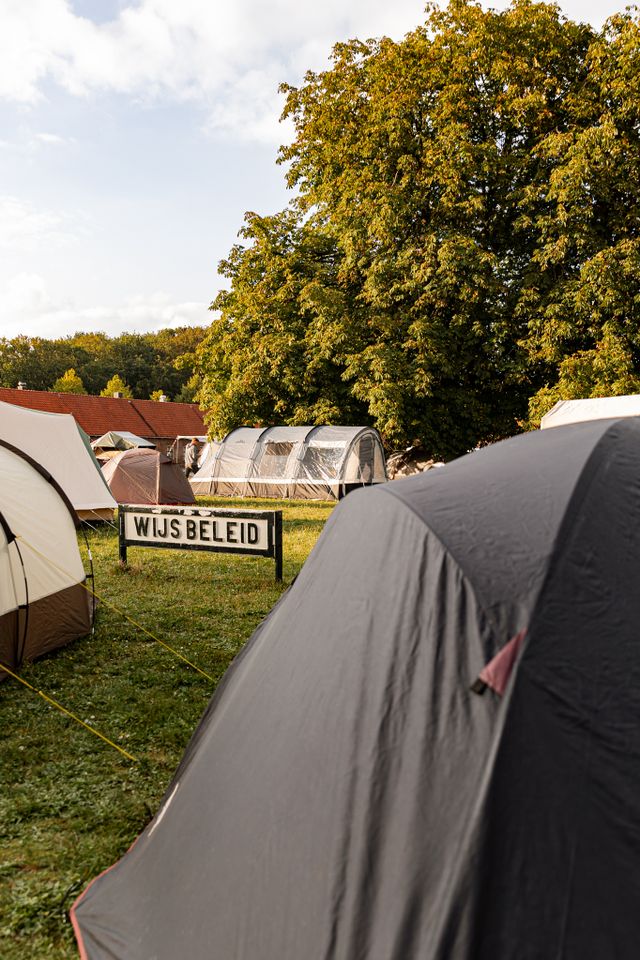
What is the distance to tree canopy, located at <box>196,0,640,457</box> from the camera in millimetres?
16906

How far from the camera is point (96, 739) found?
14.2 ft

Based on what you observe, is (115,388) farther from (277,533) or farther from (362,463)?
(277,533)

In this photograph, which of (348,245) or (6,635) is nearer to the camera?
(6,635)

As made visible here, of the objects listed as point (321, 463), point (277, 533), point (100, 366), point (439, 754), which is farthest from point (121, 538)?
point (100, 366)

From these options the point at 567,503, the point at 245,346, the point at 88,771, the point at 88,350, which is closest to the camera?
the point at 567,503

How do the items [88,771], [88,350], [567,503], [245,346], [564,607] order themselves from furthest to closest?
[88,350] < [245,346] < [88,771] < [567,503] < [564,607]

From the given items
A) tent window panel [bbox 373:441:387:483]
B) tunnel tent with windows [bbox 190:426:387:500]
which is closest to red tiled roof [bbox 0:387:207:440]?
tunnel tent with windows [bbox 190:426:387:500]

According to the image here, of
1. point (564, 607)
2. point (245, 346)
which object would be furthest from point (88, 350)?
point (564, 607)

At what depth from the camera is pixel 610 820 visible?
166 centimetres

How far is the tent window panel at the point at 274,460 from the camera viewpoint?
20500 millimetres

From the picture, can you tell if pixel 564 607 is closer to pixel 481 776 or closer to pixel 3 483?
pixel 481 776

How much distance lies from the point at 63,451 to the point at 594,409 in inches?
397

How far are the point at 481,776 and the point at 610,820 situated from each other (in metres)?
0.34

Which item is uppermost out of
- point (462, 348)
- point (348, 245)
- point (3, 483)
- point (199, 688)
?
point (348, 245)
